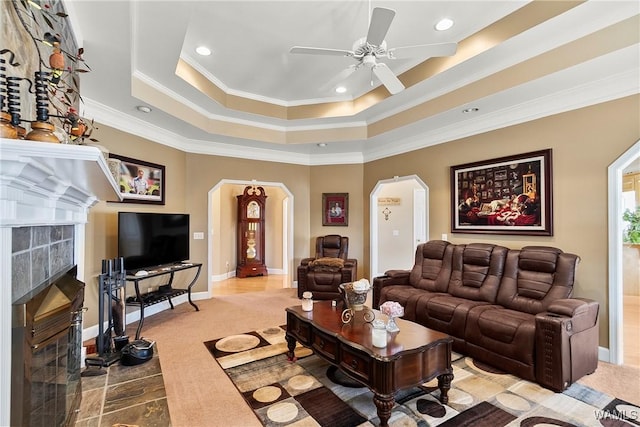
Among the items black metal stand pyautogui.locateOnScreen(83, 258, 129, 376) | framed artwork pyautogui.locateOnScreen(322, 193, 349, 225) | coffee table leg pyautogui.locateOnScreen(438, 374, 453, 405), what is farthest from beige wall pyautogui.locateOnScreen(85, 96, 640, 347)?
coffee table leg pyautogui.locateOnScreen(438, 374, 453, 405)

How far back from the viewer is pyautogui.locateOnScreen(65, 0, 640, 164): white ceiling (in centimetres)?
256

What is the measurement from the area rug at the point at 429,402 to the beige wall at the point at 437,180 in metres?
1.21

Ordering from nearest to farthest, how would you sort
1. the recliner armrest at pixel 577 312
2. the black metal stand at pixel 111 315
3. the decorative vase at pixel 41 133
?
the decorative vase at pixel 41 133, the recliner armrest at pixel 577 312, the black metal stand at pixel 111 315

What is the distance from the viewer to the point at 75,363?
6.63 feet

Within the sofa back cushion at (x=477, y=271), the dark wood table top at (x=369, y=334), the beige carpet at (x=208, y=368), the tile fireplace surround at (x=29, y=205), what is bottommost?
the beige carpet at (x=208, y=368)

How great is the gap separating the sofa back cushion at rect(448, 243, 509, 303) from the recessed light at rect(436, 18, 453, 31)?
8.15ft

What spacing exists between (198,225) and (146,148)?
150 cm

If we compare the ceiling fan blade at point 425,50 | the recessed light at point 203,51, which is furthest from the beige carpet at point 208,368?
the recessed light at point 203,51

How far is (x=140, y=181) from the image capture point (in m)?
4.33

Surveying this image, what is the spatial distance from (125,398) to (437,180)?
4.51m

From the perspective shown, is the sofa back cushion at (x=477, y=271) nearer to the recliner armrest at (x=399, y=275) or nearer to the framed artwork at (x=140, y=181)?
the recliner armrest at (x=399, y=275)

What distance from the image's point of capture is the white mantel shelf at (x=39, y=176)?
0.95 metres

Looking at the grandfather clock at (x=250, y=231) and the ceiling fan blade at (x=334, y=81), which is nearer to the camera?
the ceiling fan blade at (x=334, y=81)

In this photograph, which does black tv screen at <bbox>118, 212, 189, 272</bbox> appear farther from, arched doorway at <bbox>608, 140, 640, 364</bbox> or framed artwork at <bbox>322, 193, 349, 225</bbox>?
arched doorway at <bbox>608, 140, 640, 364</bbox>
